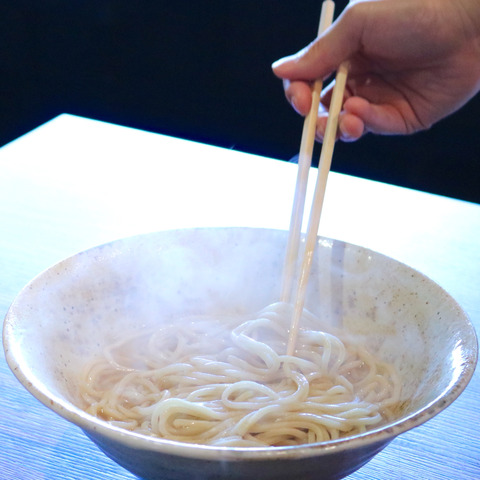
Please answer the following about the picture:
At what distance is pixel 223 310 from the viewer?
128 cm

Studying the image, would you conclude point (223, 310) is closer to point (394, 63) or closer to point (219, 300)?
point (219, 300)

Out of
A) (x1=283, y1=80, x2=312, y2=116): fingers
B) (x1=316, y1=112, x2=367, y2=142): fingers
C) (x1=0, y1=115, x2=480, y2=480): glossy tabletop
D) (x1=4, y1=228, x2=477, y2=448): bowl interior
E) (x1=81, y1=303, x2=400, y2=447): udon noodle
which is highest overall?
(x1=283, y1=80, x2=312, y2=116): fingers

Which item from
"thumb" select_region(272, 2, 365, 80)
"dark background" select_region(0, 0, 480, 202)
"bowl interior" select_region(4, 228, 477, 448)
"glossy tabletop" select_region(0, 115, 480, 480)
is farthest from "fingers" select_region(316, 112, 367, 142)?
"dark background" select_region(0, 0, 480, 202)

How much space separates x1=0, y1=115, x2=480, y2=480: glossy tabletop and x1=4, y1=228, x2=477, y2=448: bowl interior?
114 mm

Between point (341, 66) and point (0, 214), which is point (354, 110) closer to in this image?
point (341, 66)

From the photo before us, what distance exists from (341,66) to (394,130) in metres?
0.41

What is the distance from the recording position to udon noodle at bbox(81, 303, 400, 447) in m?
0.97

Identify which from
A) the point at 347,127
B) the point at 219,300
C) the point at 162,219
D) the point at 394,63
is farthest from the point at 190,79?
the point at 219,300

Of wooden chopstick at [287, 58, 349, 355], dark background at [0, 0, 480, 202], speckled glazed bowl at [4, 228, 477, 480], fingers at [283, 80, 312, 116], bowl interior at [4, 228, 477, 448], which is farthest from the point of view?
dark background at [0, 0, 480, 202]

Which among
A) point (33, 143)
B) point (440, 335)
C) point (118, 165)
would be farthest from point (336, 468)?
point (33, 143)

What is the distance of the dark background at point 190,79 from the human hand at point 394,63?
84.2 inches

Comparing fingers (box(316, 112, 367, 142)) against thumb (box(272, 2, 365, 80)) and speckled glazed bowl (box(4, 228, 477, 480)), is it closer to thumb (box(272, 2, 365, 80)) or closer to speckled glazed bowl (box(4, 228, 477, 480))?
thumb (box(272, 2, 365, 80))

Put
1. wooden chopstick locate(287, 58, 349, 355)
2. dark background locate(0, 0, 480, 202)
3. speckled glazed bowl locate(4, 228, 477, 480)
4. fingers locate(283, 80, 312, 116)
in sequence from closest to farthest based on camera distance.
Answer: speckled glazed bowl locate(4, 228, 477, 480) < wooden chopstick locate(287, 58, 349, 355) < fingers locate(283, 80, 312, 116) < dark background locate(0, 0, 480, 202)

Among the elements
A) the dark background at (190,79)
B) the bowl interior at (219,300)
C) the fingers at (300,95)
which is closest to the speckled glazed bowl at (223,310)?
the bowl interior at (219,300)
